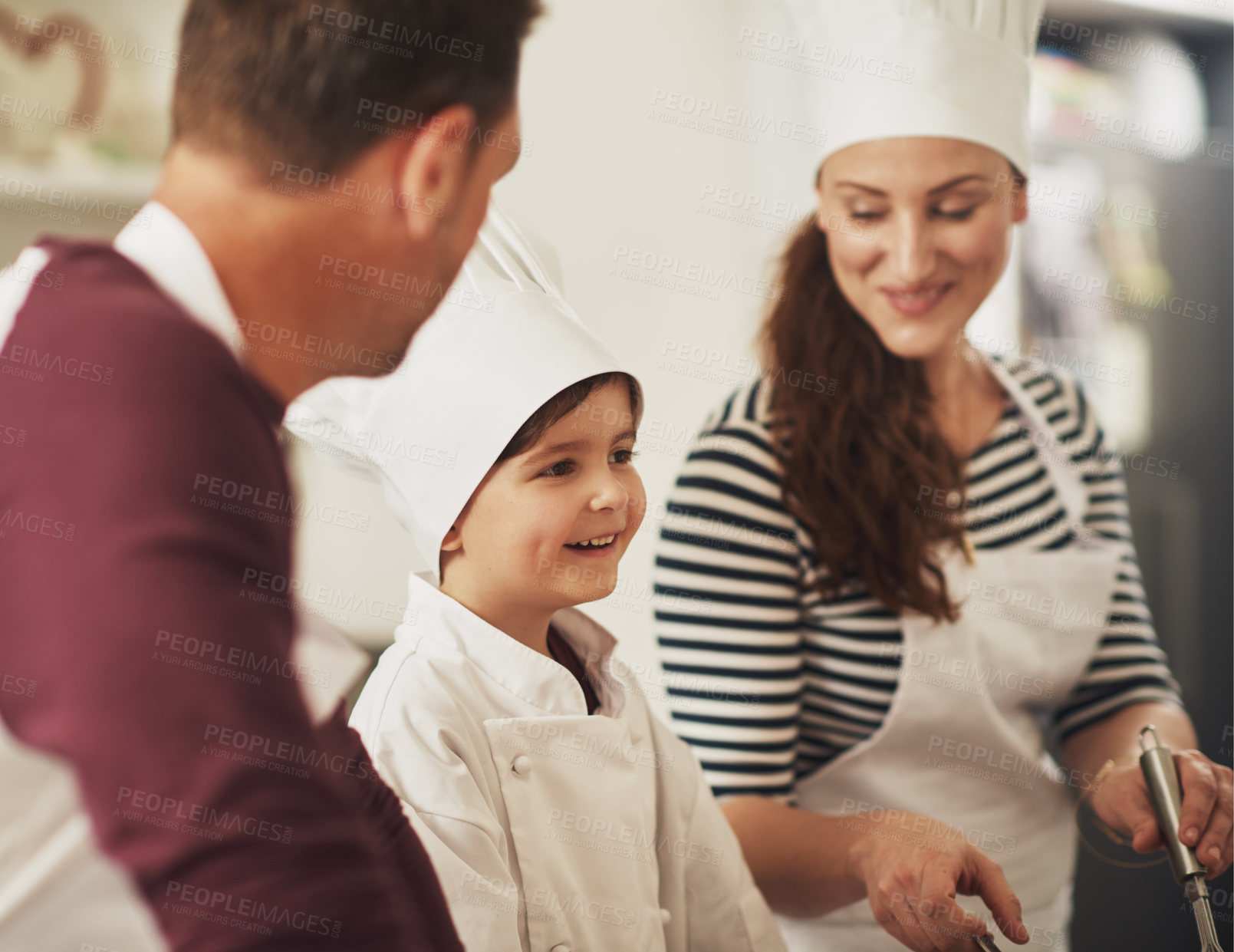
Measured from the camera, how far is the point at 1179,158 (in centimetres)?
142

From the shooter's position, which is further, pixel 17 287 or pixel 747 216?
pixel 747 216

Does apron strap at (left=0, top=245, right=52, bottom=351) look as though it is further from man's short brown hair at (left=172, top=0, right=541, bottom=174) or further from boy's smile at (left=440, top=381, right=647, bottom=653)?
boy's smile at (left=440, top=381, right=647, bottom=653)

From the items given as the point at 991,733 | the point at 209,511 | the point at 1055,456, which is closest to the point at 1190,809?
the point at 991,733

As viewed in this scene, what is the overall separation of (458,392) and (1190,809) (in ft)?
1.85

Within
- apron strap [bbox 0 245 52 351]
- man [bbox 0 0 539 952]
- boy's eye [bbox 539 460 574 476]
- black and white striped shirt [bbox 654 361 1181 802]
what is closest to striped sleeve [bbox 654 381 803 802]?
black and white striped shirt [bbox 654 361 1181 802]

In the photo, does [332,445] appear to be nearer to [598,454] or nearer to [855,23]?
[598,454]

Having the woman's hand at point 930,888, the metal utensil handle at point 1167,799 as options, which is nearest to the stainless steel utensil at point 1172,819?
the metal utensil handle at point 1167,799

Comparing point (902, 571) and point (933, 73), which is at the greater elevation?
point (933, 73)

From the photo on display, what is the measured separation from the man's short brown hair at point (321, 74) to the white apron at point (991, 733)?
525 mm

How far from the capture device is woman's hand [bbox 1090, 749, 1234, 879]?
672 mm

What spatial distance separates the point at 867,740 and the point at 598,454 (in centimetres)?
37

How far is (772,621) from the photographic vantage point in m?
0.75

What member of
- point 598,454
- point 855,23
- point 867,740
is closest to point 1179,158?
Answer: point 855,23

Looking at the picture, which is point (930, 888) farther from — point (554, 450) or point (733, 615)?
point (554, 450)
